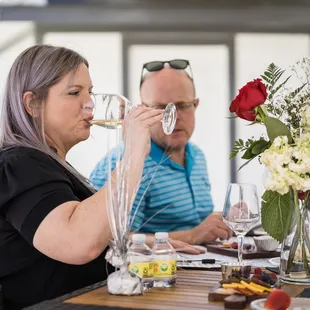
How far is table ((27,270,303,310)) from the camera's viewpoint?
1603 millimetres

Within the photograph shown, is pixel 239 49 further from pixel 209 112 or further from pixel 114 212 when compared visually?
pixel 114 212

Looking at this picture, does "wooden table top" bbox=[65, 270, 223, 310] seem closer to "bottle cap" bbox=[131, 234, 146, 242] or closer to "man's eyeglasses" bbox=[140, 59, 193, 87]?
"bottle cap" bbox=[131, 234, 146, 242]

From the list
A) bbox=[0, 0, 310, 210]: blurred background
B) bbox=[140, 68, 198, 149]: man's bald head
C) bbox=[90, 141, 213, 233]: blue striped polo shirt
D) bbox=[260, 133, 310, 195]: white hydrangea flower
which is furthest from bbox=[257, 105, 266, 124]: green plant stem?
bbox=[0, 0, 310, 210]: blurred background

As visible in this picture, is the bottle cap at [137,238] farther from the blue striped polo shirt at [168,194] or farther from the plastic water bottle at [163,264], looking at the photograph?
the blue striped polo shirt at [168,194]

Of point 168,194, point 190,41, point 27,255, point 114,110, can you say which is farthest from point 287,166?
point 190,41

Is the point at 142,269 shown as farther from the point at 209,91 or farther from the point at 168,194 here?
the point at 209,91

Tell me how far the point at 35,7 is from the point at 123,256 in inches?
178

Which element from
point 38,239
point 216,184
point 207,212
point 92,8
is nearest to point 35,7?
point 92,8

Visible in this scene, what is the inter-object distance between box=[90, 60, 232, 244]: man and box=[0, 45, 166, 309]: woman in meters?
0.84

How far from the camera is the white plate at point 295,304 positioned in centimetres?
150

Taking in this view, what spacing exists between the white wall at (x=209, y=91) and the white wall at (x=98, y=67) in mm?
115

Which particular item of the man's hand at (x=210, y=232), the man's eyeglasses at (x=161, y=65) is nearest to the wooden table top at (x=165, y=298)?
the man's hand at (x=210, y=232)

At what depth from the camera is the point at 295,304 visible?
5.12 ft

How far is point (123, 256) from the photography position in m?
1.72
